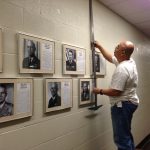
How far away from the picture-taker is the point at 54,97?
6.02 feet

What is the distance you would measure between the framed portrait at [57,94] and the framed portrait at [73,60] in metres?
0.12

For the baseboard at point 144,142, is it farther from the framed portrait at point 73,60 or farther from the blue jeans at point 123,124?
the framed portrait at point 73,60

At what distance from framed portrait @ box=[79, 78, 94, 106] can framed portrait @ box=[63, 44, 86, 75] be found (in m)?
0.11

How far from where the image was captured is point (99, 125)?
2551 mm

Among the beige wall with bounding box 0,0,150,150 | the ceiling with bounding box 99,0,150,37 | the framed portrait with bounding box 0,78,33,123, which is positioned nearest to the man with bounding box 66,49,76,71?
the beige wall with bounding box 0,0,150,150

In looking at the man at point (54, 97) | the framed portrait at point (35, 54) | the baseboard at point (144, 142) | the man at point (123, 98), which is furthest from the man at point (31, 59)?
the baseboard at point (144, 142)

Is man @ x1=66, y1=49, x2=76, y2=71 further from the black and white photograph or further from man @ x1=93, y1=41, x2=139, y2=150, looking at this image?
man @ x1=93, y1=41, x2=139, y2=150

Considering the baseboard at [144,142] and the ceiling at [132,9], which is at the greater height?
the ceiling at [132,9]

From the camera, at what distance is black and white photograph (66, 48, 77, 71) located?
1996 millimetres

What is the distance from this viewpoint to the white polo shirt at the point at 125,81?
2162 millimetres

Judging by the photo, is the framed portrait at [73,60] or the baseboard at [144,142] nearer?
the framed portrait at [73,60]

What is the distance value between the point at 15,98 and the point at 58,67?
560 millimetres

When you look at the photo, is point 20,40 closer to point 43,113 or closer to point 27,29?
point 27,29

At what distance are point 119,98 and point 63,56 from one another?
2.62ft
